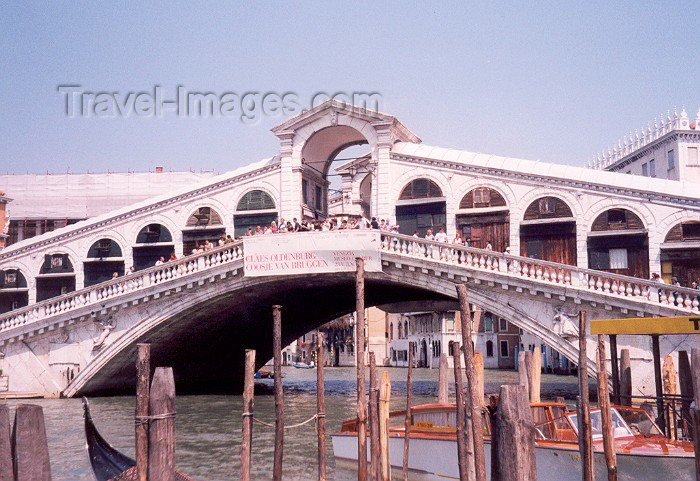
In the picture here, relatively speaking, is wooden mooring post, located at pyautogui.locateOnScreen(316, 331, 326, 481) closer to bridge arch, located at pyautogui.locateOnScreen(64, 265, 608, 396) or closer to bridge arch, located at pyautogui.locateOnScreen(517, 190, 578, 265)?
bridge arch, located at pyautogui.locateOnScreen(64, 265, 608, 396)

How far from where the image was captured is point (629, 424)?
1095 cm

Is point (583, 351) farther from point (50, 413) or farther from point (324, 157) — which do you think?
point (324, 157)

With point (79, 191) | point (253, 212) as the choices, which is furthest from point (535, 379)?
point (79, 191)

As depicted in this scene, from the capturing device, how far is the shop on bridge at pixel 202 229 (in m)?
26.1

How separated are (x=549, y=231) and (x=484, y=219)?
188 centimetres

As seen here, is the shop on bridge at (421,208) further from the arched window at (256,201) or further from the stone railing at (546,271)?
the arched window at (256,201)

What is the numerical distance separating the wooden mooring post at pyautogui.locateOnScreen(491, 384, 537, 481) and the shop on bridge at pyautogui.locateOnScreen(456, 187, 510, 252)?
18.0 metres

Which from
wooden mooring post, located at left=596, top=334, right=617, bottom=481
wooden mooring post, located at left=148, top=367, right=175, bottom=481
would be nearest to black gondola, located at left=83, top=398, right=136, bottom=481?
wooden mooring post, located at left=148, top=367, right=175, bottom=481

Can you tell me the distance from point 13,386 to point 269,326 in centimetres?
891

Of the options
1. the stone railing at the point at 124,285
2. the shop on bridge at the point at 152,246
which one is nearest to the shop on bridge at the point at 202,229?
the shop on bridge at the point at 152,246

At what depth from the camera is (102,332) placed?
2350cm

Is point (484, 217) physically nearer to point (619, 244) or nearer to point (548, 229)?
point (548, 229)

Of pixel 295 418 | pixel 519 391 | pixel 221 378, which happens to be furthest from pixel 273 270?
pixel 519 391

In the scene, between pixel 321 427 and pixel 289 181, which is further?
pixel 289 181
